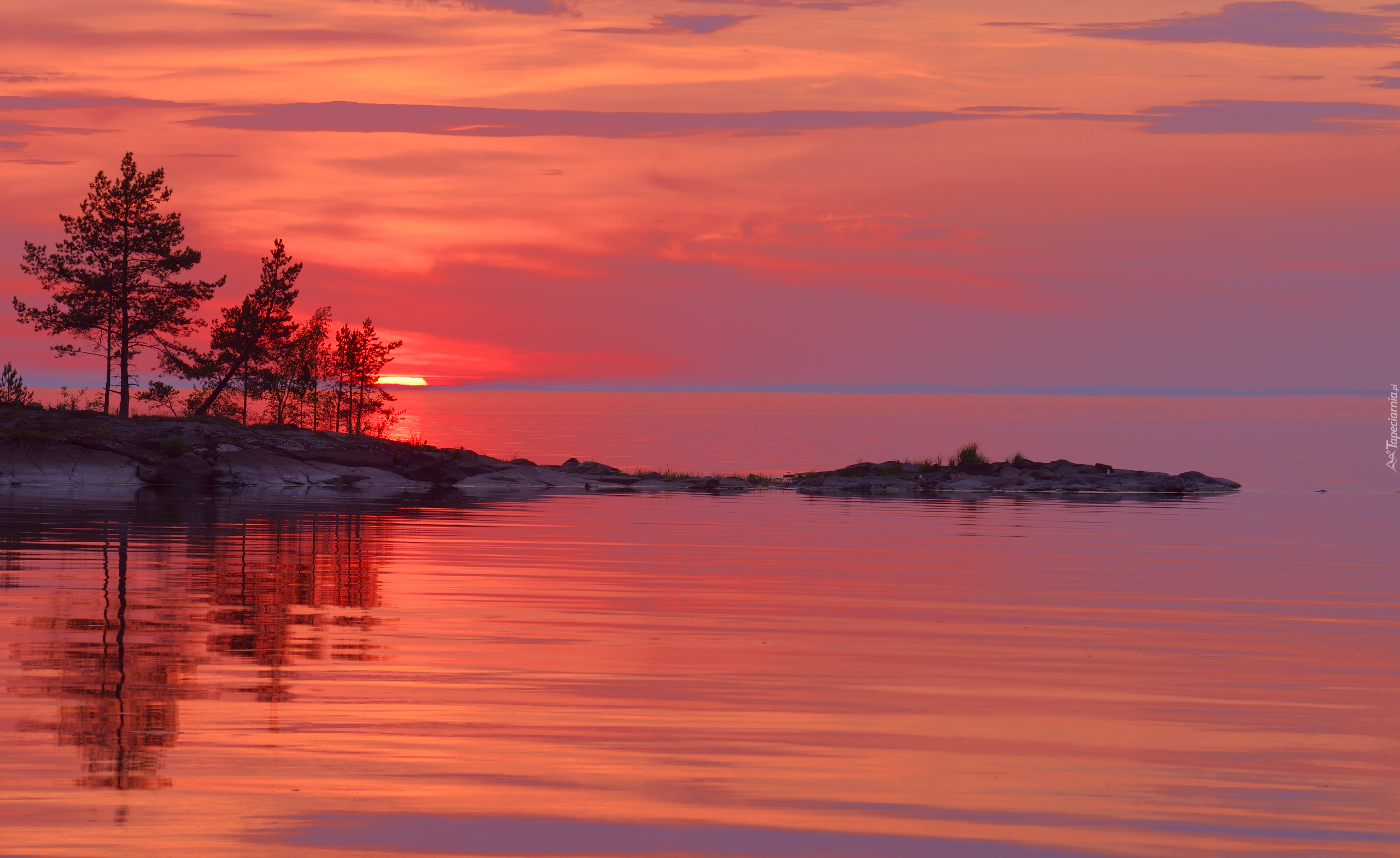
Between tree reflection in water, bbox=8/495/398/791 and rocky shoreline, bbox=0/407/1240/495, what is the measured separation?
15.2 m

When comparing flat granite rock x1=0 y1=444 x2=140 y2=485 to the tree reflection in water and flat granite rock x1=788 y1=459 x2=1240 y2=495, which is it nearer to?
the tree reflection in water

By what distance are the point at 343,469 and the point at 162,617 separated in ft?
115

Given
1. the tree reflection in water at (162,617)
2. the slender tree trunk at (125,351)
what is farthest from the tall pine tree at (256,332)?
the tree reflection in water at (162,617)

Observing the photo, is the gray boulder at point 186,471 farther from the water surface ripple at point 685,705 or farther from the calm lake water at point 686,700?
the water surface ripple at point 685,705

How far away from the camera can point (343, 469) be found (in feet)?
167

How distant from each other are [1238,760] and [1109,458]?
8518cm

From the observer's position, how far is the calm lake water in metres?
8.72

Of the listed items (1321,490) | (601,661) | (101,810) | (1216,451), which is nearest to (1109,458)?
(1216,451)

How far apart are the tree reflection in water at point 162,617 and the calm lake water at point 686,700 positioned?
7 centimetres

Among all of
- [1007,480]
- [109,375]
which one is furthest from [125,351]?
[1007,480]

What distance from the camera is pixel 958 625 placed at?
17562 mm

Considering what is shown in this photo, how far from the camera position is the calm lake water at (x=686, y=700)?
872cm

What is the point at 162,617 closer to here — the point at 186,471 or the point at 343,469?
the point at 186,471

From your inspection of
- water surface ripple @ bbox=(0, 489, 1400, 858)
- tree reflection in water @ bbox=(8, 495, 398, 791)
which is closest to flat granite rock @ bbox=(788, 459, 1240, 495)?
water surface ripple @ bbox=(0, 489, 1400, 858)
